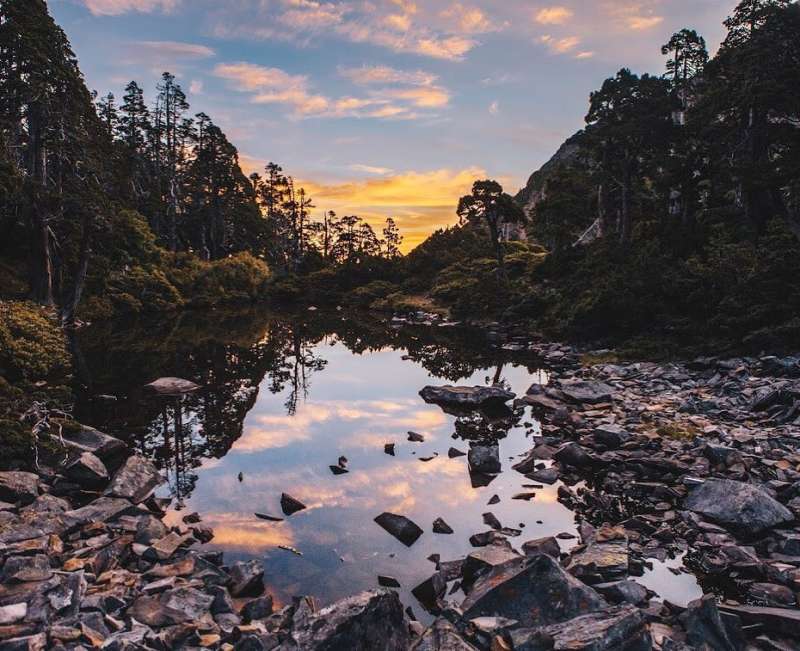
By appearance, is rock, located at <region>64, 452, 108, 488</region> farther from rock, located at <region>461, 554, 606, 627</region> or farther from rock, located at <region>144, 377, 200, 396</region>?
rock, located at <region>461, 554, 606, 627</region>

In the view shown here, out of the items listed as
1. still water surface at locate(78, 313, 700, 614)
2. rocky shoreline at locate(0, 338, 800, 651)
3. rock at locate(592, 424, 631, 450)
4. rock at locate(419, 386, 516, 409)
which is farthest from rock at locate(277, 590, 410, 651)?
rock at locate(419, 386, 516, 409)

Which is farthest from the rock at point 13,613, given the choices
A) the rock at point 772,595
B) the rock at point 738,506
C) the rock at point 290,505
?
the rock at point 738,506

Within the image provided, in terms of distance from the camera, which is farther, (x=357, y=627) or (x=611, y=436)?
(x=611, y=436)

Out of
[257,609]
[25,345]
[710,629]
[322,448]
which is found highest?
[25,345]

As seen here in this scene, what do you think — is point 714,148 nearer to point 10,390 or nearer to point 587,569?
point 587,569

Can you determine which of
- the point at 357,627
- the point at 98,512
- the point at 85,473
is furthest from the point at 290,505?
the point at 357,627

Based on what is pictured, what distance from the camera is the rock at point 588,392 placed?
15802 mm

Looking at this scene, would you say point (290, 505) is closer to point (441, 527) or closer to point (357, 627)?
point (441, 527)

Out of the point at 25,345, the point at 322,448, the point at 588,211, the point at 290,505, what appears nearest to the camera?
the point at 290,505

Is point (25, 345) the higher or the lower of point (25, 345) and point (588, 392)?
the higher

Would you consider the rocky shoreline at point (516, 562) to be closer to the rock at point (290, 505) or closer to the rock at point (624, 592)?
the rock at point (624, 592)

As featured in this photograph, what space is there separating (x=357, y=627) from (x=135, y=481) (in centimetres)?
674

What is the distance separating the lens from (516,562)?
258 inches

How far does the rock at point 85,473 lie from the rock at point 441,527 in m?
6.65
